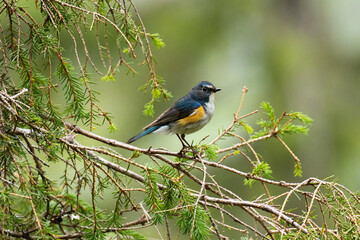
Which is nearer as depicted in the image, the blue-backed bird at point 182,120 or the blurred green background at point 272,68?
the blue-backed bird at point 182,120

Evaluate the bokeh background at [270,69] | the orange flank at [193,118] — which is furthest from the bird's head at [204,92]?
the bokeh background at [270,69]

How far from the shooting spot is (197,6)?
1619 cm

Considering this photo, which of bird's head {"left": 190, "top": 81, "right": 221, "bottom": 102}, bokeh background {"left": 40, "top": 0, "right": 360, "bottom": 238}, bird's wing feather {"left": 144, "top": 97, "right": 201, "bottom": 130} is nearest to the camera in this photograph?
bird's wing feather {"left": 144, "top": 97, "right": 201, "bottom": 130}

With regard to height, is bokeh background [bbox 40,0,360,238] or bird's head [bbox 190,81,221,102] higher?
bird's head [bbox 190,81,221,102]

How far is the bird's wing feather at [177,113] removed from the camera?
4.59 m

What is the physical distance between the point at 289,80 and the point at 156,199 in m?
11.7

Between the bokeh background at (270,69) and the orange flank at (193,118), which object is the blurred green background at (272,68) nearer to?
the bokeh background at (270,69)

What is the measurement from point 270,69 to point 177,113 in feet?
33.4

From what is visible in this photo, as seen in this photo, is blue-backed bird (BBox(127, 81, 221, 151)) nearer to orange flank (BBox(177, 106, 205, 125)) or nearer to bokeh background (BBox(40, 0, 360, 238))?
orange flank (BBox(177, 106, 205, 125))

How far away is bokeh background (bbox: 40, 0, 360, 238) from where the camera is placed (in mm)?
12570

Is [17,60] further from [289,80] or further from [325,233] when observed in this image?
[289,80]

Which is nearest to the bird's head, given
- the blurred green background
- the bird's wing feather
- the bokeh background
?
the bird's wing feather

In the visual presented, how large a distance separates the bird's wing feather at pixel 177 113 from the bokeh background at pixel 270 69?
6.98 m

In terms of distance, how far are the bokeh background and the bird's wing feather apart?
698 centimetres
